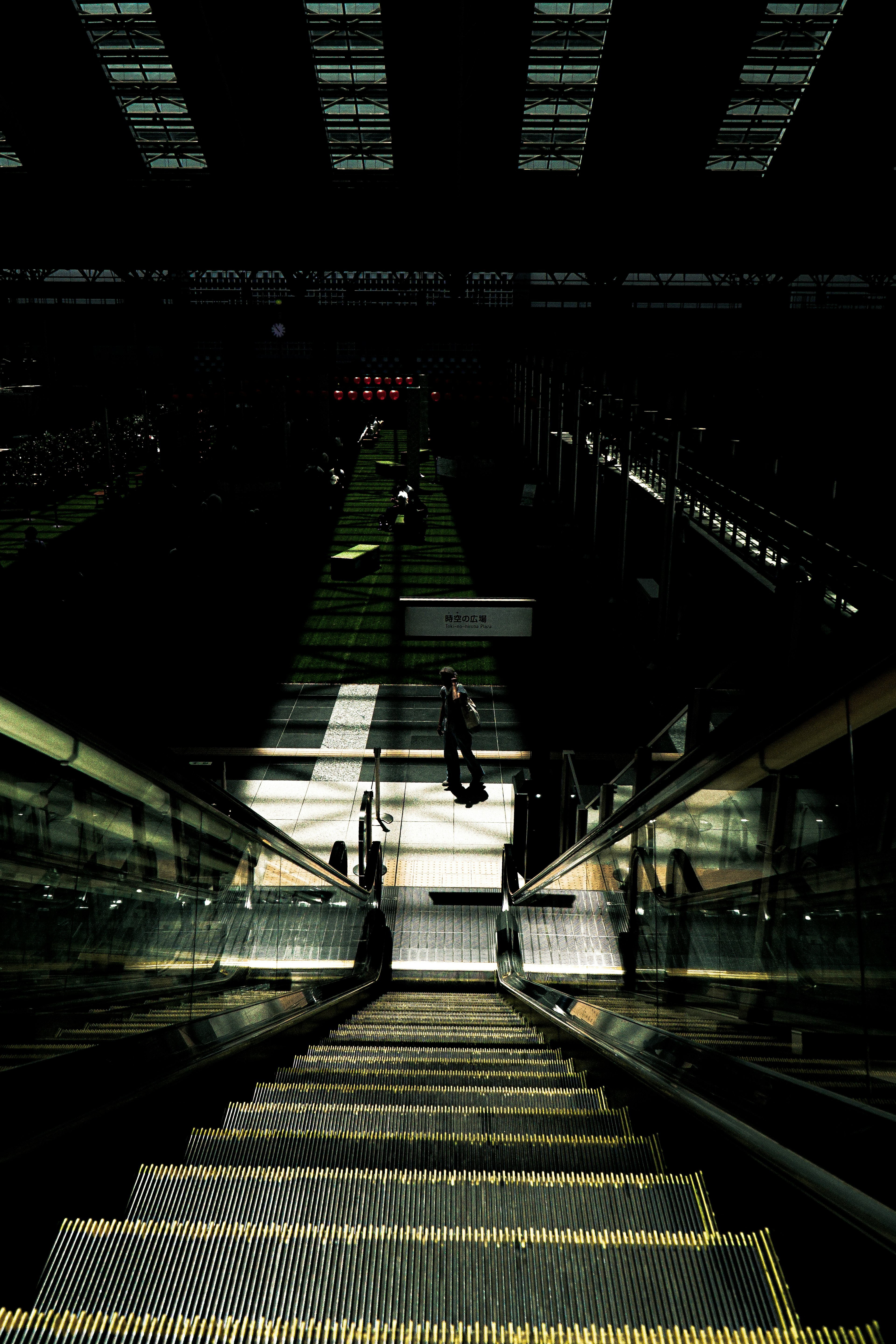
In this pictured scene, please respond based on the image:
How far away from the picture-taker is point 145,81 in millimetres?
31516

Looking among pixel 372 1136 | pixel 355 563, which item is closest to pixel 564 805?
pixel 372 1136

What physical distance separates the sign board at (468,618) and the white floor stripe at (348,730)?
2.94m

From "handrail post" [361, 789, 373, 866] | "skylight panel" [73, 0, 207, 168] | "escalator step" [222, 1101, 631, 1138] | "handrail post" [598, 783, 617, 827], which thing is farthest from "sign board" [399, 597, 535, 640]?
"skylight panel" [73, 0, 207, 168]

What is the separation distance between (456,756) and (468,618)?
188cm

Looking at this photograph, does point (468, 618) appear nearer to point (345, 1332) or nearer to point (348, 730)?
point (348, 730)

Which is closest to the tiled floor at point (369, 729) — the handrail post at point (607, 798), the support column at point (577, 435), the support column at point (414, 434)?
the handrail post at point (607, 798)

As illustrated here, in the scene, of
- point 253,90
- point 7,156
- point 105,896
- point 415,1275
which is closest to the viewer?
point 415,1275

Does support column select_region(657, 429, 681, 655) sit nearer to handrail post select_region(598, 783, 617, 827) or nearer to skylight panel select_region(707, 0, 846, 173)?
handrail post select_region(598, 783, 617, 827)

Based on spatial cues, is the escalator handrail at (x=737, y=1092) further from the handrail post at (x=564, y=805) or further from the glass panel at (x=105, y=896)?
the handrail post at (x=564, y=805)

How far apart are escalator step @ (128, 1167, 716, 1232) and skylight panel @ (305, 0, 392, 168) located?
29054 mm

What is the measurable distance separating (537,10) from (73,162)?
16.6 m

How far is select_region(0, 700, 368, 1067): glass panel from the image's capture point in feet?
7.62

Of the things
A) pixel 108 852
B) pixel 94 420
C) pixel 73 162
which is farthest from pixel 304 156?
pixel 108 852

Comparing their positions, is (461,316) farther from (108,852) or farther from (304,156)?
(108,852)
